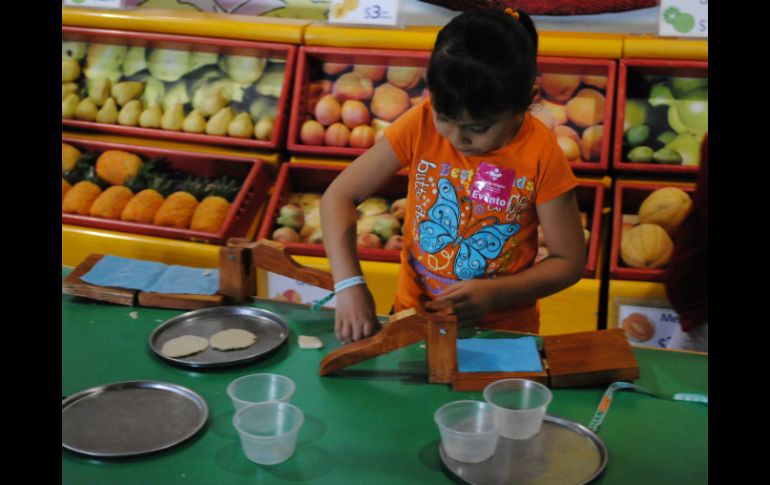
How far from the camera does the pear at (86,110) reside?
3738 millimetres

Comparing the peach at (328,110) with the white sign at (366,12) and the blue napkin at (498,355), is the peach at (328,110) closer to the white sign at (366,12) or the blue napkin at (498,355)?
the white sign at (366,12)

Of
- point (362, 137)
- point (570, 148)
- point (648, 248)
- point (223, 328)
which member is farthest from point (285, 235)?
point (648, 248)

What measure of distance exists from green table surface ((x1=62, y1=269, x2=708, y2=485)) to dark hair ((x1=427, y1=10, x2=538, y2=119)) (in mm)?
604

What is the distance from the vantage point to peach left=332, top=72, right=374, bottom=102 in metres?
3.55

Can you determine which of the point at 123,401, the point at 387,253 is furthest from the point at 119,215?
the point at 123,401

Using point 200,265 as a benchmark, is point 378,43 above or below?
above

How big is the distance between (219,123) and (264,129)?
0.69 feet

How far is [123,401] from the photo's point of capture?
5.37 feet

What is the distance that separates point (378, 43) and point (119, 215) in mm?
1332

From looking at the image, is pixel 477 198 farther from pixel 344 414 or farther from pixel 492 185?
pixel 344 414

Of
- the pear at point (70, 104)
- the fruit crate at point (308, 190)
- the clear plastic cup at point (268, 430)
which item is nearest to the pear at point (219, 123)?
the fruit crate at point (308, 190)

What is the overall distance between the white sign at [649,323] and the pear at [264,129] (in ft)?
5.46

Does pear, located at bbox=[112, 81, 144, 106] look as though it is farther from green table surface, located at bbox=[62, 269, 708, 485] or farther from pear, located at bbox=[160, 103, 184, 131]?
green table surface, located at bbox=[62, 269, 708, 485]
